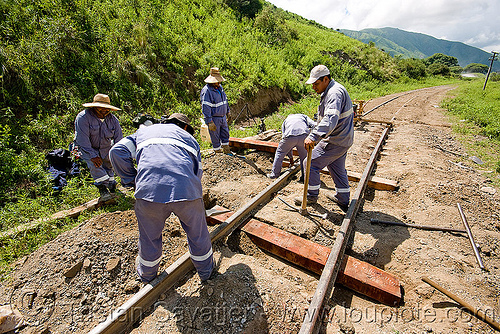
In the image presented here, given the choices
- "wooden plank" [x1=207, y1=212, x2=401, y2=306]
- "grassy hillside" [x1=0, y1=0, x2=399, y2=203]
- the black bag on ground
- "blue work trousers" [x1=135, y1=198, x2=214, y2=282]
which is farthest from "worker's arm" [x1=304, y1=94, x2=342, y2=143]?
"grassy hillside" [x1=0, y1=0, x2=399, y2=203]

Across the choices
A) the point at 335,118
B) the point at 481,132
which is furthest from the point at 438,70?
the point at 335,118

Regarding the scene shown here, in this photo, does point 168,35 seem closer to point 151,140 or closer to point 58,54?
point 58,54

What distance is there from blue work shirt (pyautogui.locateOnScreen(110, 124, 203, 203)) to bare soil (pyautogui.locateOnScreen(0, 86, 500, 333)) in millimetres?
994

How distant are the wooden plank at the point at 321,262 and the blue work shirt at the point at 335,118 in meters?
1.36

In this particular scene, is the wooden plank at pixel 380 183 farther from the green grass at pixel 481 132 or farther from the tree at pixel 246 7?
the tree at pixel 246 7

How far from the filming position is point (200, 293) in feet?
7.62

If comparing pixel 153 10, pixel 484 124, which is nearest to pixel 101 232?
pixel 153 10

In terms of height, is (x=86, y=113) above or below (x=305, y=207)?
above

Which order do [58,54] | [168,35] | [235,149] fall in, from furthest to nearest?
[168,35]
[235,149]
[58,54]

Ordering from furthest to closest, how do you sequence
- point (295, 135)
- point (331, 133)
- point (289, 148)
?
point (289, 148)
point (295, 135)
point (331, 133)

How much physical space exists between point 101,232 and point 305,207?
2.68 metres

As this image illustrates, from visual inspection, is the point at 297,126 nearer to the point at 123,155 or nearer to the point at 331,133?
the point at 331,133

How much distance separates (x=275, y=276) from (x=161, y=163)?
165 centimetres

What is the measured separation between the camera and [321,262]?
258 cm
